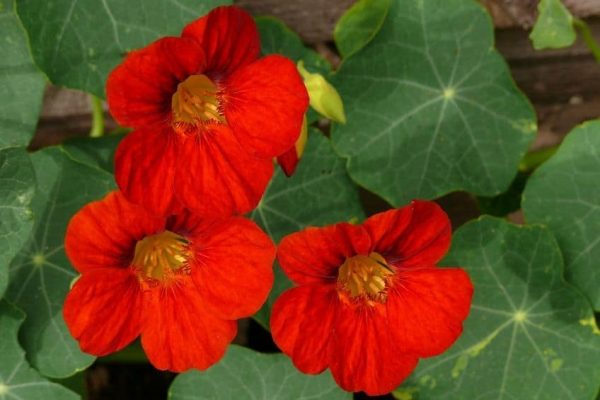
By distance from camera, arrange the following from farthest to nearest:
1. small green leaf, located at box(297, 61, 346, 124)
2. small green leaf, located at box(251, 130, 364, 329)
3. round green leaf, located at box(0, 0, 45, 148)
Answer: small green leaf, located at box(251, 130, 364, 329), round green leaf, located at box(0, 0, 45, 148), small green leaf, located at box(297, 61, 346, 124)

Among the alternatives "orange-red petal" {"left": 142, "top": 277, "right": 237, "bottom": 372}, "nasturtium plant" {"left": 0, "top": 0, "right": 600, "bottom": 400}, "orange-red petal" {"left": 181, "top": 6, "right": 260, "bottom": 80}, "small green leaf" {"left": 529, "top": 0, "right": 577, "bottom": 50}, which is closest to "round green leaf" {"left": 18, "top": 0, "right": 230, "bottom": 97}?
"nasturtium plant" {"left": 0, "top": 0, "right": 600, "bottom": 400}

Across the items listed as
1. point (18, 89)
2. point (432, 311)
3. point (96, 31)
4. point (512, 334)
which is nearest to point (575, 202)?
point (512, 334)

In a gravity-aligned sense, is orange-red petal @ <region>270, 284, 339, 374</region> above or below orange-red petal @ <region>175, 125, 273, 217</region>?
below

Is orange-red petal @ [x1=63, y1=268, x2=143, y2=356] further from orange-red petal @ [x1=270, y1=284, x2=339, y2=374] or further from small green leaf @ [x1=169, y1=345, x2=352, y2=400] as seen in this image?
small green leaf @ [x1=169, y1=345, x2=352, y2=400]

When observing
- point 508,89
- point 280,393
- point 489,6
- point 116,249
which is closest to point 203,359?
point 116,249

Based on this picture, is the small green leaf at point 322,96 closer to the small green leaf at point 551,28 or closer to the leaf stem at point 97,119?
the small green leaf at point 551,28

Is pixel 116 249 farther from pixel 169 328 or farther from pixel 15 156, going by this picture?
pixel 15 156
